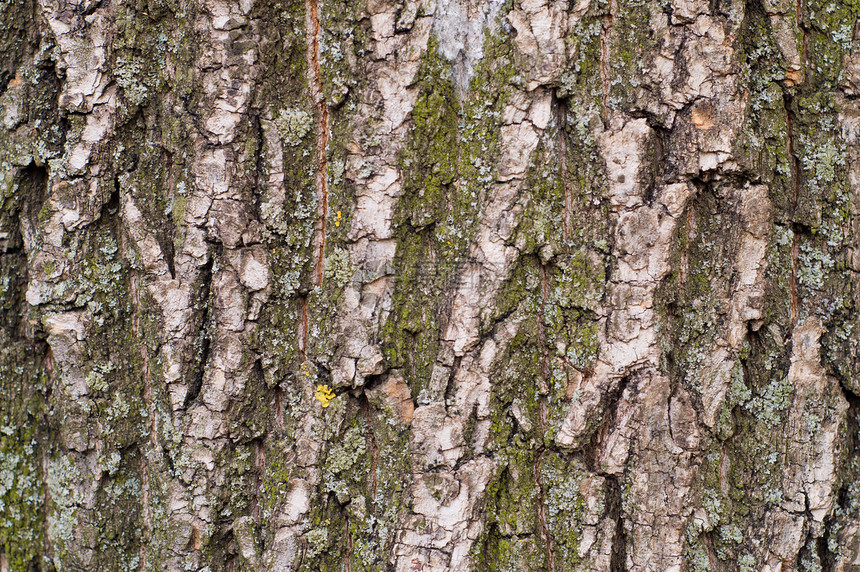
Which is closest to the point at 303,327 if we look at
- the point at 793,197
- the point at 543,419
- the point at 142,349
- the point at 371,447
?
the point at 371,447

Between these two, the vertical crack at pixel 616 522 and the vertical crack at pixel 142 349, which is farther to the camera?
the vertical crack at pixel 142 349

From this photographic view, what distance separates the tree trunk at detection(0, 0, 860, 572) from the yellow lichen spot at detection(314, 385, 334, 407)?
15 millimetres

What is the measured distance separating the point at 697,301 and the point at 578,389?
406 mm

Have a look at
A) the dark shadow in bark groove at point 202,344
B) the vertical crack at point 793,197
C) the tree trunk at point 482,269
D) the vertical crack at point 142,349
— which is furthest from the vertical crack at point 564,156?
the vertical crack at point 142,349

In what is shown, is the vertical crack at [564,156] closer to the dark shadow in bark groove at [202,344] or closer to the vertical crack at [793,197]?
the vertical crack at [793,197]

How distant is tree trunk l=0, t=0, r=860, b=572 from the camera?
1565mm

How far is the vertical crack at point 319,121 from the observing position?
5.40 ft

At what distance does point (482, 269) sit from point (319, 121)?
0.63 metres

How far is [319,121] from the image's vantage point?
1656mm

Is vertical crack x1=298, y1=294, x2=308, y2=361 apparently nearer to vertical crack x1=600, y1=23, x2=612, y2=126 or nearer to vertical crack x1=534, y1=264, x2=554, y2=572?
vertical crack x1=534, y1=264, x2=554, y2=572

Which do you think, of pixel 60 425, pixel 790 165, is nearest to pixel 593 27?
pixel 790 165

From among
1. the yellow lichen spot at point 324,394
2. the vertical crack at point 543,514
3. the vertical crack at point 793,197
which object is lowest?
the vertical crack at point 543,514

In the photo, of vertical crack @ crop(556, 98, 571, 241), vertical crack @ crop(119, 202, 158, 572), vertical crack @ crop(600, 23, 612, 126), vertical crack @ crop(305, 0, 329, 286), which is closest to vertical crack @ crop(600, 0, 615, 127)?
vertical crack @ crop(600, 23, 612, 126)

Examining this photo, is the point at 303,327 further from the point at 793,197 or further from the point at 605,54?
the point at 793,197
